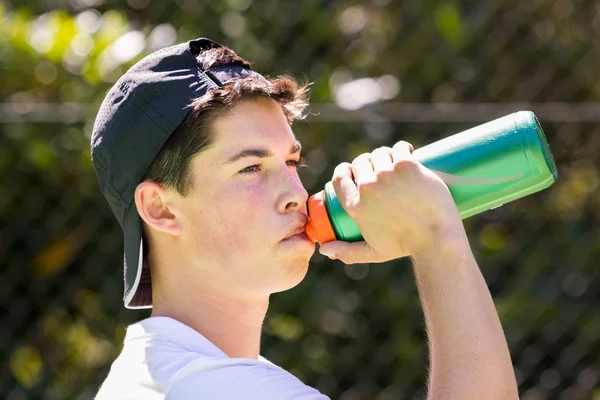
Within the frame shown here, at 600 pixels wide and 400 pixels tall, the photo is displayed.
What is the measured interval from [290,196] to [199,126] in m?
0.23

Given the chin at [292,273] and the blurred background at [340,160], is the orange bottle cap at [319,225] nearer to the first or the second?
the chin at [292,273]

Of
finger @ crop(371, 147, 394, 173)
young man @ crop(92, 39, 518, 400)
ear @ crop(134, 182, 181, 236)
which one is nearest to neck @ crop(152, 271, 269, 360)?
young man @ crop(92, 39, 518, 400)

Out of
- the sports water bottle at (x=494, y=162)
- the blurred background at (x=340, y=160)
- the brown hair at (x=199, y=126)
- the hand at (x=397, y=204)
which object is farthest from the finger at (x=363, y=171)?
the blurred background at (x=340, y=160)

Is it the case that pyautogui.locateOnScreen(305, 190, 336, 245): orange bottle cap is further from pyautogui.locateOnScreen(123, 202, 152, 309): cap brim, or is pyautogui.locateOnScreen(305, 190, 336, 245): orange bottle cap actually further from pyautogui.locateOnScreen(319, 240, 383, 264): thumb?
pyautogui.locateOnScreen(123, 202, 152, 309): cap brim

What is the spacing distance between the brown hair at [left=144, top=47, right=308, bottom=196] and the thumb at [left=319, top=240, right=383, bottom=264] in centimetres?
31

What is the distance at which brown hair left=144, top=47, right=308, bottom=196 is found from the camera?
188 centimetres

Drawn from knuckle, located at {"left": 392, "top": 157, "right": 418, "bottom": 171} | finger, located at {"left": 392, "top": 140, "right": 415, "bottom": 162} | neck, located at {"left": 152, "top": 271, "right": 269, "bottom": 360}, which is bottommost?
neck, located at {"left": 152, "top": 271, "right": 269, "bottom": 360}

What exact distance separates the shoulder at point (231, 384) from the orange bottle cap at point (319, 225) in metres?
0.33

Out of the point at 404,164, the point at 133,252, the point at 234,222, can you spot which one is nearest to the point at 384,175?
the point at 404,164

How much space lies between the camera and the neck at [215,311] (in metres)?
1.91

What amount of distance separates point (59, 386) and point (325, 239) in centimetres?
210

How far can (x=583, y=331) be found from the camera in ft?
11.8

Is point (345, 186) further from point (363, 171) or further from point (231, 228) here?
point (231, 228)

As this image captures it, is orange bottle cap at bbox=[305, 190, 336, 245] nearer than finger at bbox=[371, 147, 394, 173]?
No
